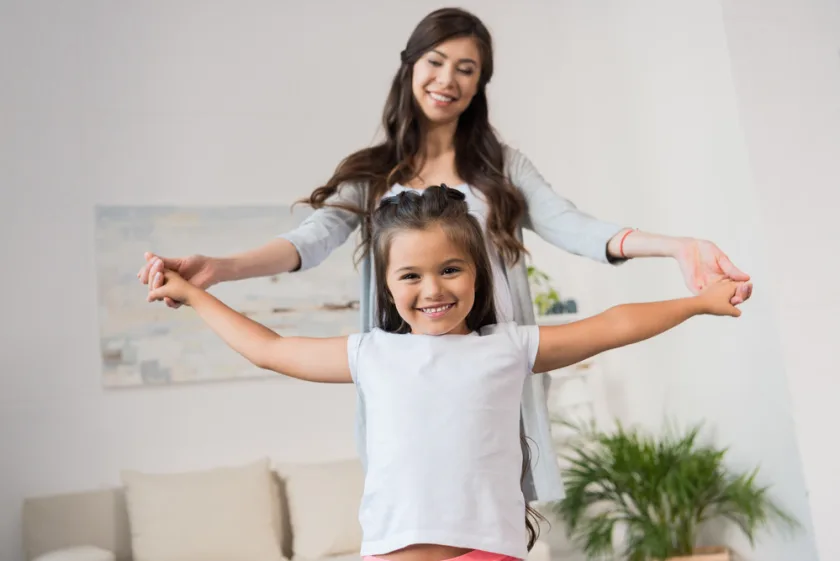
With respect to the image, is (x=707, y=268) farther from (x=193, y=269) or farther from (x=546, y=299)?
(x=546, y=299)

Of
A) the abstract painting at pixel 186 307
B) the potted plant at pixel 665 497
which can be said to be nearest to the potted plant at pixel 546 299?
the potted plant at pixel 665 497

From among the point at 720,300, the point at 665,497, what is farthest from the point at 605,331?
the point at 665,497

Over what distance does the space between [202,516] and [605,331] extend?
7.39 ft

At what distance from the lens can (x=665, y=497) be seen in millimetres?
3201

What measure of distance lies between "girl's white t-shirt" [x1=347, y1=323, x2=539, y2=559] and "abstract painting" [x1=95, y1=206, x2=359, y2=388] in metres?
2.42

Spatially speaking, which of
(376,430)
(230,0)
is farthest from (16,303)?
(376,430)

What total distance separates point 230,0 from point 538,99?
1.50 meters

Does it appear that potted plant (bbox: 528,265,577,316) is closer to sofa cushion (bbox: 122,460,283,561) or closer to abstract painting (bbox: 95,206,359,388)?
abstract painting (bbox: 95,206,359,388)

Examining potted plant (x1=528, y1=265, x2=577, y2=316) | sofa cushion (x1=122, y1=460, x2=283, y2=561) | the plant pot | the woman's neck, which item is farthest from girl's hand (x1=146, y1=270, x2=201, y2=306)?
potted plant (x1=528, y1=265, x2=577, y2=316)

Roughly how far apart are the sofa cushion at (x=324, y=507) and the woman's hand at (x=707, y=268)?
6.97 feet

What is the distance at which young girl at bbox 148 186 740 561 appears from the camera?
1163 millimetres

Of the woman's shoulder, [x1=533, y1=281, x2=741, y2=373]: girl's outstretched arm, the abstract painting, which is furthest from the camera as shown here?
the abstract painting

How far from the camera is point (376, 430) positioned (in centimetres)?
123

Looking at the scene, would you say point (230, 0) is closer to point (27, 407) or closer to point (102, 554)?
point (27, 407)
